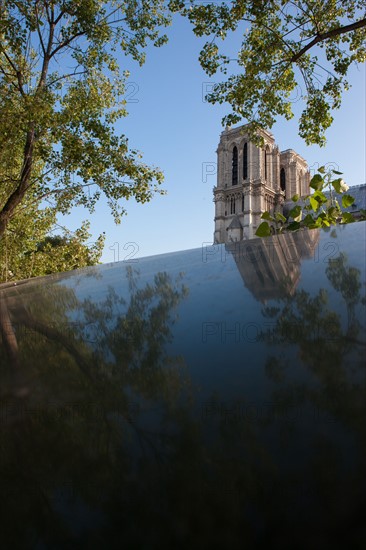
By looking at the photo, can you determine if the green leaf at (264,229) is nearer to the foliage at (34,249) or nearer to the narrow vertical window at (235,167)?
the foliage at (34,249)

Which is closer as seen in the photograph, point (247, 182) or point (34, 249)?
point (34, 249)

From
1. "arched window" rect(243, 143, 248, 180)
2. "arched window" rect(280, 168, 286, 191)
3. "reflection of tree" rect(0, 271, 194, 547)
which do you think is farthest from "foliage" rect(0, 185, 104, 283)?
"arched window" rect(280, 168, 286, 191)

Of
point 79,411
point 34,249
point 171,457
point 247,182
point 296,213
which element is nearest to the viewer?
point 171,457

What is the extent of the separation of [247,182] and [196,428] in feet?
179

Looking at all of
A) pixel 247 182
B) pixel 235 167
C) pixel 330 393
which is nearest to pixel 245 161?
pixel 235 167

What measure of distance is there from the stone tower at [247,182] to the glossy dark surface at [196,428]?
5212 cm

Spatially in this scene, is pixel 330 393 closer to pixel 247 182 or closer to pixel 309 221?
pixel 309 221

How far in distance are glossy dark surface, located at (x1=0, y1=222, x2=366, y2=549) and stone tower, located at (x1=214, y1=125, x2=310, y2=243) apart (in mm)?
52117

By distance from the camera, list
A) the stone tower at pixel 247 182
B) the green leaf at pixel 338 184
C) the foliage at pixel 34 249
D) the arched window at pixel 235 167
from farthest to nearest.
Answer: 1. the arched window at pixel 235 167
2. the stone tower at pixel 247 182
3. the foliage at pixel 34 249
4. the green leaf at pixel 338 184

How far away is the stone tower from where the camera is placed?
2088 inches

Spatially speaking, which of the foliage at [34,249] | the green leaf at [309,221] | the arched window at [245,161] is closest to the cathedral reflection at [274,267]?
the green leaf at [309,221]

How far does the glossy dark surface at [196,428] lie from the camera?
0.43 metres

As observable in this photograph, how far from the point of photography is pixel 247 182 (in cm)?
5312

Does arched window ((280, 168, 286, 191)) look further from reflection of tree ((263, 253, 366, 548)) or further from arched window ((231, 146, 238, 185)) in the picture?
reflection of tree ((263, 253, 366, 548))
